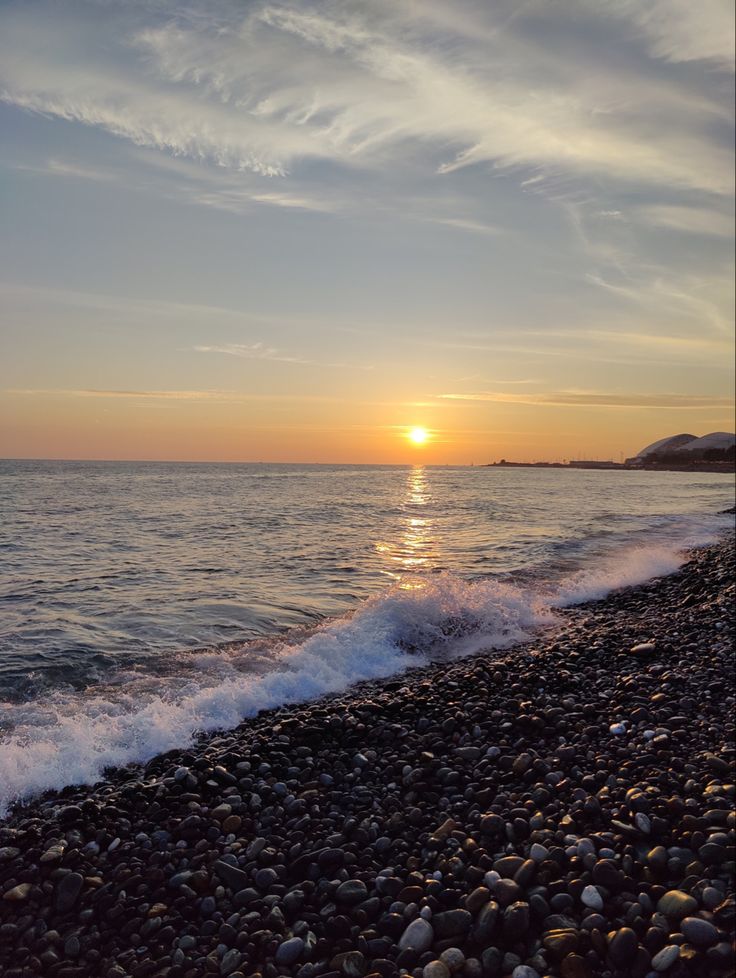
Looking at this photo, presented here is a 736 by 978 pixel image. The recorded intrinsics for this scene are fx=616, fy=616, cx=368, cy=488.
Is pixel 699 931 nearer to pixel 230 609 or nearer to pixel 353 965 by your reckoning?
pixel 353 965

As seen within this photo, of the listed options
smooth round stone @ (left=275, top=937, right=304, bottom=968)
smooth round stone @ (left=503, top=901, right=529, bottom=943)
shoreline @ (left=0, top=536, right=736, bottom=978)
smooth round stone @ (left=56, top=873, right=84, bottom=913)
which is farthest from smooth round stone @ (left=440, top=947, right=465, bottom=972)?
smooth round stone @ (left=56, top=873, right=84, bottom=913)

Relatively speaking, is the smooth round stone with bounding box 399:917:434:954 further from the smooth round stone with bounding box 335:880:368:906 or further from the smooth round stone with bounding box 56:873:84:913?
the smooth round stone with bounding box 56:873:84:913

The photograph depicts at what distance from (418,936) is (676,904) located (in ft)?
6.25

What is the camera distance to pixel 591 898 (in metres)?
4.62

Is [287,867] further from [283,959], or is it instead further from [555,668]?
[555,668]

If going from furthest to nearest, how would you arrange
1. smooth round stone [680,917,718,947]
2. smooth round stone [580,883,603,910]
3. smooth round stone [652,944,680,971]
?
smooth round stone [580,883,603,910]
smooth round stone [680,917,718,947]
smooth round stone [652,944,680,971]

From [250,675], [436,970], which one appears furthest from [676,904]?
[250,675]

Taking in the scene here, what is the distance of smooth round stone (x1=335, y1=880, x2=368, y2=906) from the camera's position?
189 inches

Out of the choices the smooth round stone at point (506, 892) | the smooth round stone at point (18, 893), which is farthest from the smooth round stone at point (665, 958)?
the smooth round stone at point (18, 893)

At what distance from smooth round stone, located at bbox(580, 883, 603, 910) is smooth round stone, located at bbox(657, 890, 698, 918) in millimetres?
414

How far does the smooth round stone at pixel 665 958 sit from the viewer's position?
13.2 feet

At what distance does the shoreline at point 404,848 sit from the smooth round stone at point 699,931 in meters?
0.01

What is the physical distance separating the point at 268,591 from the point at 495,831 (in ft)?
40.8

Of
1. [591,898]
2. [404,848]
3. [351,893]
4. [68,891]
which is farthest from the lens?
[404,848]
